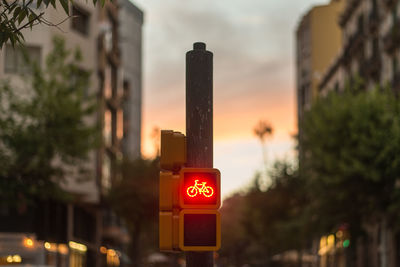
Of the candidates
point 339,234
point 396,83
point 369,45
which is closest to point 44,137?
point 396,83

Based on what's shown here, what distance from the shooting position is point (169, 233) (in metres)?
8.09

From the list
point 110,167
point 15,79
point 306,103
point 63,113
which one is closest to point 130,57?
point 306,103

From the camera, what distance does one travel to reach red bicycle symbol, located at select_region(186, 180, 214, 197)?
A: 8.11 m

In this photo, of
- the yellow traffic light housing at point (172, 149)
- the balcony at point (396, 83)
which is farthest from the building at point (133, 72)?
the yellow traffic light housing at point (172, 149)

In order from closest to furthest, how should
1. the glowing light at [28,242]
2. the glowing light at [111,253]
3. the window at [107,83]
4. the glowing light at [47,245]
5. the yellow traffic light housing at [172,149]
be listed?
the yellow traffic light housing at [172,149], the glowing light at [28,242], the glowing light at [47,245], the window at [107,83], the glowing light at [111,253]

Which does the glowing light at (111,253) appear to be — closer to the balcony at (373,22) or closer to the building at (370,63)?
the building at (370,63)

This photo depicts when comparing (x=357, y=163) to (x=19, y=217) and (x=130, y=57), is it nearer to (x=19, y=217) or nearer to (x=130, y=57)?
(x=19, y=217)

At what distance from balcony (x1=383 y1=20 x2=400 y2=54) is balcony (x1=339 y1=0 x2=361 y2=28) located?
1137cm

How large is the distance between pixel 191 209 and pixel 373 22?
50.5 m

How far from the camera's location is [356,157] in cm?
4131

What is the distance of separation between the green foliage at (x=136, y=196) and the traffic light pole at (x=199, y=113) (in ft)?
159

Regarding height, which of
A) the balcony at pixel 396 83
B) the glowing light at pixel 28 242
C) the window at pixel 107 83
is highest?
the window at pixel 107 83

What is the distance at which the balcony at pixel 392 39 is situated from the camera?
49625 mm

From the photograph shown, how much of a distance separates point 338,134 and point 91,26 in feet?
48.4
